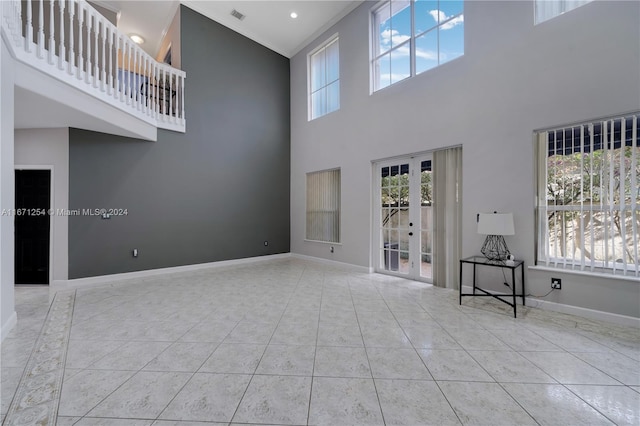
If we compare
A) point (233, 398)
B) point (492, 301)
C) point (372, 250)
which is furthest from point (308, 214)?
point (233, 398)

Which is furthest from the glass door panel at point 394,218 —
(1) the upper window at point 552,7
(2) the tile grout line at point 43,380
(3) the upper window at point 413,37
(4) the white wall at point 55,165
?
(4) the white wall at point 55,165

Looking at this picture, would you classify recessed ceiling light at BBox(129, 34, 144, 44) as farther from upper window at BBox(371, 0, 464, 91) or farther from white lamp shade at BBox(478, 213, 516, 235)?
white lamp shade at BBox(478, 213, 516, 235)

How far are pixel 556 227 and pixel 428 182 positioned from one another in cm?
175

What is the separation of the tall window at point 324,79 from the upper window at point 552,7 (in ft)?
11.6

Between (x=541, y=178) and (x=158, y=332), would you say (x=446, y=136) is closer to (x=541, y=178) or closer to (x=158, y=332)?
(x=541, y=178)

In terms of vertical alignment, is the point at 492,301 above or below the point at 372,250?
below

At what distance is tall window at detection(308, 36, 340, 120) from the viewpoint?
20.2 feet

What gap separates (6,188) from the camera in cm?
256

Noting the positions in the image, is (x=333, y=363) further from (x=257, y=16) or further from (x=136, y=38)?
(x=136, y=38)

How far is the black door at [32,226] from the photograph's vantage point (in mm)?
4570

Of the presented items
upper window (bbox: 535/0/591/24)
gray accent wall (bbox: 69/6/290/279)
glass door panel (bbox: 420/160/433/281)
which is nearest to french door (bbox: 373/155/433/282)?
glass door panel (bbox: 420/160/433/281)

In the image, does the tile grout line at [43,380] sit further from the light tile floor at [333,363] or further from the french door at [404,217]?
the french door at [404,217]

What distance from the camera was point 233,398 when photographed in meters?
1.73

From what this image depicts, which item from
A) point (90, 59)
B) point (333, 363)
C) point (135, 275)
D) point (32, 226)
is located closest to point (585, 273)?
point (333, 363)
